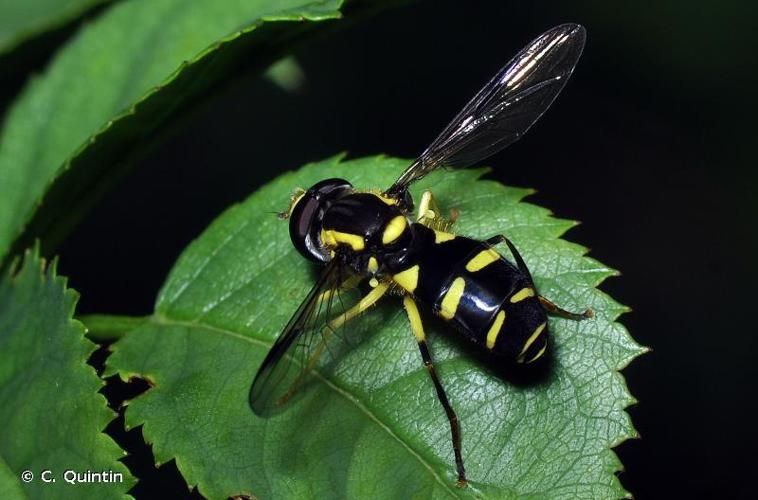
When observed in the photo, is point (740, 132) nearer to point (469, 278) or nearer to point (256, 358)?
point (469, 278)

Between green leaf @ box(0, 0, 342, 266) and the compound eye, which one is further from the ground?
green leaf @ box(0, 0, 342, 266)

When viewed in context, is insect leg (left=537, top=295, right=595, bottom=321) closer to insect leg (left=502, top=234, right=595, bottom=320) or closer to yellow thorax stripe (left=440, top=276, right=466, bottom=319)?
insect leg (left=502, top=234, right=595, bottom=320)

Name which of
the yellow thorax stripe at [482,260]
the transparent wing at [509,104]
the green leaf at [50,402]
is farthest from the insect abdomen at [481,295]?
the green leaf at [50,402]

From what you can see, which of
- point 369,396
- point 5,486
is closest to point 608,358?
point 369,396

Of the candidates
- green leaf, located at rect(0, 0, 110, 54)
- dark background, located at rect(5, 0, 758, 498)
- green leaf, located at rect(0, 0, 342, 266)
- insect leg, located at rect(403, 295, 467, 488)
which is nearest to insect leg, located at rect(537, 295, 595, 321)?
insect leg, located at rect(403, 295, 467, 488)

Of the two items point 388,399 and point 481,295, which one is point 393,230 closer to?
Result: point 481,295

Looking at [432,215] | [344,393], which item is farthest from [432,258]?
[344,393]
